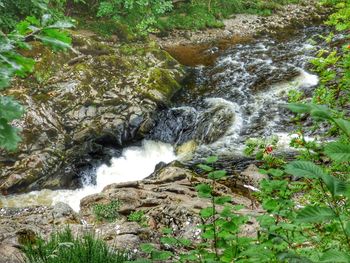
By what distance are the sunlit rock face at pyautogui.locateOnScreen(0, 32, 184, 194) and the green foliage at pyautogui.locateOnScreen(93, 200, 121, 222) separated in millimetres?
2418

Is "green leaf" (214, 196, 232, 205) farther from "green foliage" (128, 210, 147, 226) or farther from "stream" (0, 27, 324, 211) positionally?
"stream" (0, 27, 324, 211)

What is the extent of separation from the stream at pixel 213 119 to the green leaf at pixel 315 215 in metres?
6.91

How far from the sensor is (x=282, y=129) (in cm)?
942

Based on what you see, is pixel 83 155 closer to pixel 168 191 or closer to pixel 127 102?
pixel 127 102

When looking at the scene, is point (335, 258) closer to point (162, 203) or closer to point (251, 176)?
point (162, 203)

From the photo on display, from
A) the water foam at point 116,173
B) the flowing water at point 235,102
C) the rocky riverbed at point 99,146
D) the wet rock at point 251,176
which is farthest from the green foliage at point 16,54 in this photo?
the flowing water at point 235,102

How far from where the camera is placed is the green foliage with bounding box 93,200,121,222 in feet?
19.7

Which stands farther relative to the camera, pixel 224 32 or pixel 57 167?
pixel 224 32

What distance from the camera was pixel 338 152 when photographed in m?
1.60

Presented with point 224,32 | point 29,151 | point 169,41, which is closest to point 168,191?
point 29,151

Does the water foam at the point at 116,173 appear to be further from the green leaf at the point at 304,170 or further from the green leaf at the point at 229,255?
the green leaf at the point at 304,170

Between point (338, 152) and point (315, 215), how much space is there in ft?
0.94

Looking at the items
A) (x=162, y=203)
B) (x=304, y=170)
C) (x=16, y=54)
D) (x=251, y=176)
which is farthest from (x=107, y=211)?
(x=304, y=170)

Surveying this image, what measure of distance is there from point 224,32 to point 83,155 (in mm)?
11605
